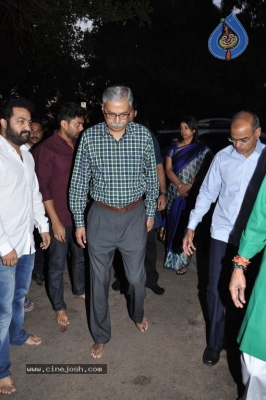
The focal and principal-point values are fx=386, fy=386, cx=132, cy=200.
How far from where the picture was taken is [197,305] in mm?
4082

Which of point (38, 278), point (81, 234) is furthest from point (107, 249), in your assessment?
point (38, 278)

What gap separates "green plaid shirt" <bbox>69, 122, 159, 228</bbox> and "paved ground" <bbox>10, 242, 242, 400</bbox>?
1108 millimetres

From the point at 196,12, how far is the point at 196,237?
1294cm

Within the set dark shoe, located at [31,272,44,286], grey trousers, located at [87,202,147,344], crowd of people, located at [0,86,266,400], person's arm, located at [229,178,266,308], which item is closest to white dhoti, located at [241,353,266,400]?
crowd of people, located at [0,86,266,400]

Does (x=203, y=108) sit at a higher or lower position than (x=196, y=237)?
higher

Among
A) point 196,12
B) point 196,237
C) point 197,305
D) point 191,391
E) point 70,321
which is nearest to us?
point 191,391

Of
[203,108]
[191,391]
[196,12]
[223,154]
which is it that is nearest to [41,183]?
[223,154]

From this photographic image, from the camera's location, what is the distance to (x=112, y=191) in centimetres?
302

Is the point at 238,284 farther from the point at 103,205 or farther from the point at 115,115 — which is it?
the point at 115,115

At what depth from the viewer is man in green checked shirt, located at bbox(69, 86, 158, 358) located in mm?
2963

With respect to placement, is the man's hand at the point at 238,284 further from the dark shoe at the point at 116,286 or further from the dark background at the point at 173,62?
the dark background at the point at 173,62

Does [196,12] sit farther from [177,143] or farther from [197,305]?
[197,305]

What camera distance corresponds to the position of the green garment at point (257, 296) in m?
2.10

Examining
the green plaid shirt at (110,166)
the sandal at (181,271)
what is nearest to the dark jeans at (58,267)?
the green plaid shirt at (110,166)
